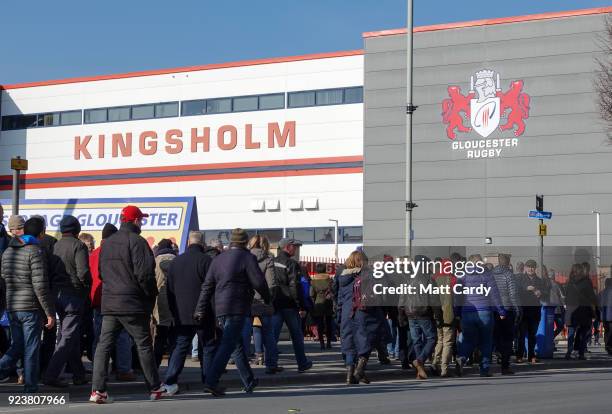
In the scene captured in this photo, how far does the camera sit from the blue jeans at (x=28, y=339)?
12.2 metres

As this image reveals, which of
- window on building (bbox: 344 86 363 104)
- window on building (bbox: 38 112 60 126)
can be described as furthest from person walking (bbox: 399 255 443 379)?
window on building (bbox: 38 112 60 126)

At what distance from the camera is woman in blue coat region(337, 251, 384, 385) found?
15391mm

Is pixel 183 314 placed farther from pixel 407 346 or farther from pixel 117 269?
pixel 407 346

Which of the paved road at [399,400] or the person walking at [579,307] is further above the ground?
the person walking at [579,307]

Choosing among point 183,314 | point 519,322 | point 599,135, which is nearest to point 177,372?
point 183,314

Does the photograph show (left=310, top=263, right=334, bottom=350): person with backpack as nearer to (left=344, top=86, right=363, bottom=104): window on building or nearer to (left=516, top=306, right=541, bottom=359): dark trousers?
(left=516, top=306, right=541, bottom=359): dark trousers

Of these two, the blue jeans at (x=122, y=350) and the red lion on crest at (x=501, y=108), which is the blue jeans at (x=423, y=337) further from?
the red lion on crest at (x=501, y=108)

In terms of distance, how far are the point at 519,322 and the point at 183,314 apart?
871 centimetres

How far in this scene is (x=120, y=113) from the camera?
196 ft

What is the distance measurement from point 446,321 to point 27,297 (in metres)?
7.03

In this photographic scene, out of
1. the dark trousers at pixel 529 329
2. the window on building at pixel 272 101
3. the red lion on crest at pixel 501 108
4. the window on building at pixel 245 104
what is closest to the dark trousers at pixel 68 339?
the dark trousers at pixel 529 329

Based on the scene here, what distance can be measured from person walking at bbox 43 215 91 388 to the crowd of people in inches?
0.5

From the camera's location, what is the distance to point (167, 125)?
193 feet

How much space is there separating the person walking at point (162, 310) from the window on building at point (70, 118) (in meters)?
45.9
